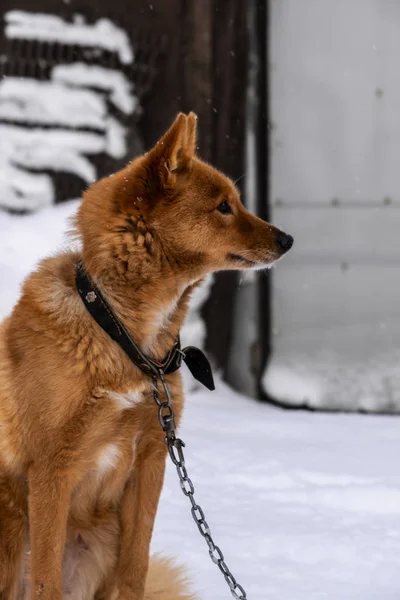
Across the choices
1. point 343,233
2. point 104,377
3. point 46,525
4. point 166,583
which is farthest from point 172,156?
point 343,233

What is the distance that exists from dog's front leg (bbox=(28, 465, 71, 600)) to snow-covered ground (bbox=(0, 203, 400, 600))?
0.64 metres

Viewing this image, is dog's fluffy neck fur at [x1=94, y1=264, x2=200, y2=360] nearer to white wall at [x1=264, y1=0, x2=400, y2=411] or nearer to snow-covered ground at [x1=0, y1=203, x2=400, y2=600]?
snow-covered ground at [x1=0, y1=203, x2=400, y2=600]

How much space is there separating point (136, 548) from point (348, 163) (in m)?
3.46

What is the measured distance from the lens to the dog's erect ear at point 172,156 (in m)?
2.44

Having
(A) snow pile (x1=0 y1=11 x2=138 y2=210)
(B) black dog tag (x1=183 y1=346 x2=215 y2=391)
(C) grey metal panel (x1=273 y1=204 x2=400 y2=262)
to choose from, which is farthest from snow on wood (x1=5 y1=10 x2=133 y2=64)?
(B) black dog tag (x1=183 y1=346 x2=215 y2=391)

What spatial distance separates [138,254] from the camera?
2445 millimetres

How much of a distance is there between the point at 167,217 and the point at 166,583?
1169mm

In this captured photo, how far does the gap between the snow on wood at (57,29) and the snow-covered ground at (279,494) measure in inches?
39.5

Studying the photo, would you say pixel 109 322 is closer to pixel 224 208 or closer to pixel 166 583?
pixel 224 208

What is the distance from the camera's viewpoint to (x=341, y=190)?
545cm

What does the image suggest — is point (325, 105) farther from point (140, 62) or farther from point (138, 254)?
point (138, 254)

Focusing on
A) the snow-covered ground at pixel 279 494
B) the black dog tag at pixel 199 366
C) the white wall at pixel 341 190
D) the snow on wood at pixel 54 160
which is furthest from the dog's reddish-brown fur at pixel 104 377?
the white wall at pixel 341 190

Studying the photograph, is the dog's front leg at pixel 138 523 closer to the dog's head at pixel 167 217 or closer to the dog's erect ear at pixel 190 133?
the dog's head at pixel 167 217

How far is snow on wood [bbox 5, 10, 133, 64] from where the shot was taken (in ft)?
17.1
